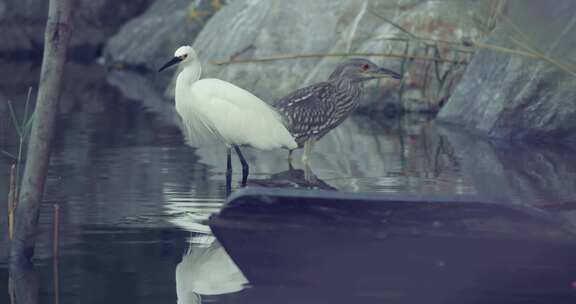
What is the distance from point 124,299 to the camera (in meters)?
6.71

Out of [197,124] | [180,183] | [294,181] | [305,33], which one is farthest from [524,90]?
[305,33]

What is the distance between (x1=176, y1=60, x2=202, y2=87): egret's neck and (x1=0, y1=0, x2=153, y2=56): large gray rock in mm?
18786

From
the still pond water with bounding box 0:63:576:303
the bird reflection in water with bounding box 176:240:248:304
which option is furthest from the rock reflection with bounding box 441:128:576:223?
the bird reflection in water with bounding box 176:240:248:304

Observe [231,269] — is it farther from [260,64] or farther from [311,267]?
[260,64]

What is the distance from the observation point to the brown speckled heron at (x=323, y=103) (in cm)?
1159

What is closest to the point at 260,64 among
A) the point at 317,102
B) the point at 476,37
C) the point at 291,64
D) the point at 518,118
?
the point at 291,64

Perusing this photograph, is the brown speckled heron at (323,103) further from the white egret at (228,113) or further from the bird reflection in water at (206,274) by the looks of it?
the bird reflection in water at (206,274)

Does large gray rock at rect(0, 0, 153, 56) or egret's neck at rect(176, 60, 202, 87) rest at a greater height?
large gray rock at rect(0, 0, 153, 56)

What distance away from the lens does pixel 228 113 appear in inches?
414

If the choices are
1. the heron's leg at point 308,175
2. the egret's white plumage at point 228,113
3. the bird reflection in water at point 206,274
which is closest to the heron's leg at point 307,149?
the heron's leg at point 308,175

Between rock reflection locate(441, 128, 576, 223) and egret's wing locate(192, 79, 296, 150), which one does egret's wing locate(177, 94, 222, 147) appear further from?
rock reflection locate(441, 128, 576, 223)

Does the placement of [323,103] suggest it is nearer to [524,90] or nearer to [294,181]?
[294,181]

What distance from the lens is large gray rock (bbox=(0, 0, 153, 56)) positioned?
29375 millimetres

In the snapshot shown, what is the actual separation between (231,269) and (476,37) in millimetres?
10152
